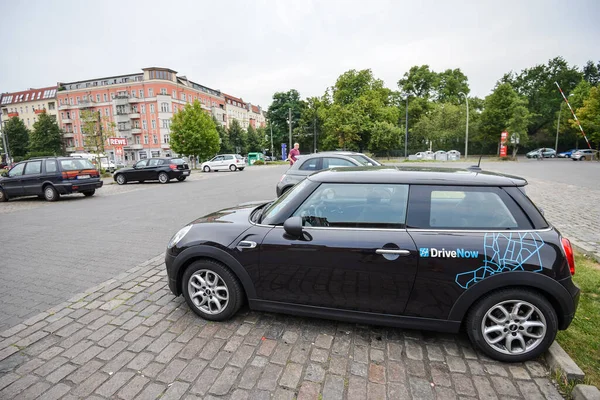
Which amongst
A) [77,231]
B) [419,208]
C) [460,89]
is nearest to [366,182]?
[419,208]

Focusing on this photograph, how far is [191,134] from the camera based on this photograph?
37312 millimetres

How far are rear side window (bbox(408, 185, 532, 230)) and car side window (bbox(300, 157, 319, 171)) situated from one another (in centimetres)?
631

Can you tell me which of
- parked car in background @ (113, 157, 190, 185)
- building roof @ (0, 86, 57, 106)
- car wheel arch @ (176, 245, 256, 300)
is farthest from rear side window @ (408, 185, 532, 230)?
building roof @ (0, 86, 57, 106)

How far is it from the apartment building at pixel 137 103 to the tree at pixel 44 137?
18.4ft

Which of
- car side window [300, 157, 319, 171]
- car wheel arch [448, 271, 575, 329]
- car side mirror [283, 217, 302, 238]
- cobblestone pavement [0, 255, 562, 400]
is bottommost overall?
cobblestone pavement [0, 255, 562, 400]

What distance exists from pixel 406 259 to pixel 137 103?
74717 millimetres

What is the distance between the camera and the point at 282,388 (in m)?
2.36

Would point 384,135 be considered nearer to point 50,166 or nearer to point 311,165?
point 311,165

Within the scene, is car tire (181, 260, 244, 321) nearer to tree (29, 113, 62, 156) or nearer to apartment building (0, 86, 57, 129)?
tree (29, 113, 62, 156)

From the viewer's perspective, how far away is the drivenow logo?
2549 millimetres

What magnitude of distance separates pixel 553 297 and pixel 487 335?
59 centimetres

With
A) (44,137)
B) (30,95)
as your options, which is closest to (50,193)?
(44,137)

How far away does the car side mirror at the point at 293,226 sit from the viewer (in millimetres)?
2789

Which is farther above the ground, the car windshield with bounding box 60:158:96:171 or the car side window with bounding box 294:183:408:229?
the car windshield with bounding box 60:158:96:171
